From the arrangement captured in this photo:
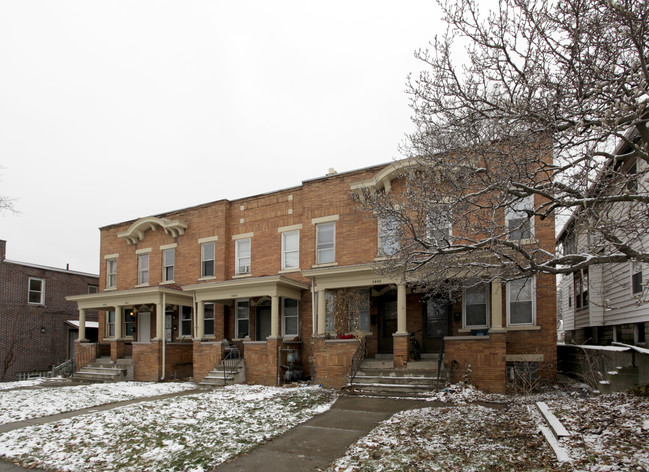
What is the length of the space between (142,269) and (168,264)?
1819mm

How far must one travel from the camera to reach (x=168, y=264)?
2225 cm

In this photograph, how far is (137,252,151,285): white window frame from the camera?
23.0m

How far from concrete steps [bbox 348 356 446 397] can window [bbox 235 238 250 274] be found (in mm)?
7682

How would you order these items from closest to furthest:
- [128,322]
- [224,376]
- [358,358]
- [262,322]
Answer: [358,358] < [224,376] < [262,322] < [128,322]

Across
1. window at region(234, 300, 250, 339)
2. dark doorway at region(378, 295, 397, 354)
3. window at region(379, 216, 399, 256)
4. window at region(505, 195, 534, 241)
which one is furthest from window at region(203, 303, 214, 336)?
window at region(505, 195, 534, 241)

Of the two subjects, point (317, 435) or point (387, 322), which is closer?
point (317, 435)

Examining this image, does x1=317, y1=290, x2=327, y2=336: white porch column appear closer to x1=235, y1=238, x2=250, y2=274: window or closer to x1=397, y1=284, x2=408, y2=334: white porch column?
x1=397, y1=284, x2=408, y2=334: white porch column

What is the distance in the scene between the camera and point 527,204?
13875mm

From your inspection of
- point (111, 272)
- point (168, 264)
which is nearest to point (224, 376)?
point (168, 264)

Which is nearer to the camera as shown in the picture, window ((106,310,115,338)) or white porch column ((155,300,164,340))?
white porch column ((155,300,164,340))

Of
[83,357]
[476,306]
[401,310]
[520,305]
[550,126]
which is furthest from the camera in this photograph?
[83,357]

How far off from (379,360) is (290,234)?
646 centimetres

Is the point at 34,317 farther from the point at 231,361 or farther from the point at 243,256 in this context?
the point at 231,361

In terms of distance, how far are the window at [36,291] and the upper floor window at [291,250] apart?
54.1ft
